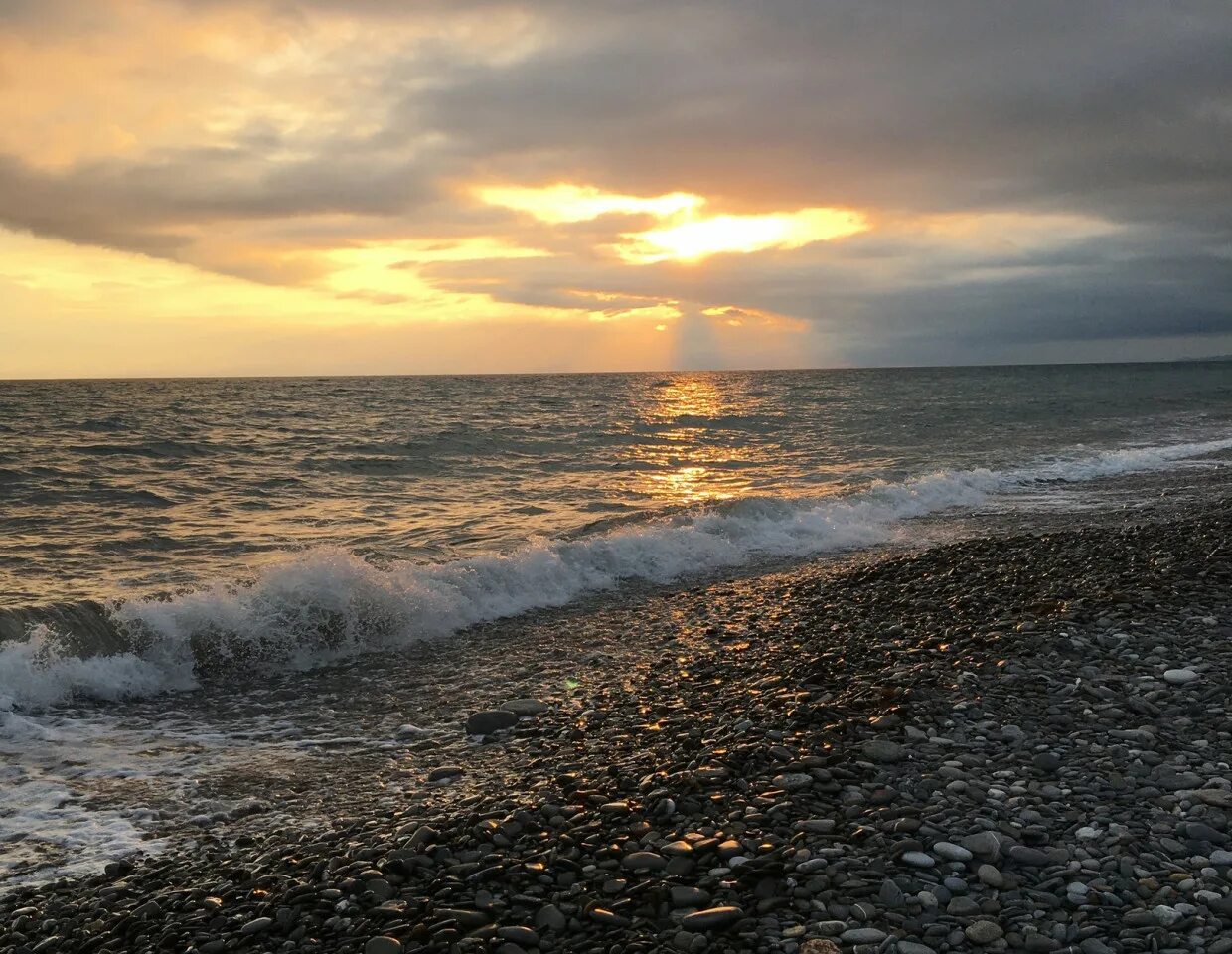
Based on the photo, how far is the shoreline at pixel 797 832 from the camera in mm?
4070

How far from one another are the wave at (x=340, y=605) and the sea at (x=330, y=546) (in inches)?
1.4

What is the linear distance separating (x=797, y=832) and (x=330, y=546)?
475 inches

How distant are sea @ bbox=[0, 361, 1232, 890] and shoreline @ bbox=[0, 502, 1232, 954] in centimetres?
130

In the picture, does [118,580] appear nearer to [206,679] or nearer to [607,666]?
[206,679]

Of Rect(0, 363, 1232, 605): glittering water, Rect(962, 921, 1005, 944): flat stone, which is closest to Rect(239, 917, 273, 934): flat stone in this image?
Rect(962, 921, 1005, 944): flat stone

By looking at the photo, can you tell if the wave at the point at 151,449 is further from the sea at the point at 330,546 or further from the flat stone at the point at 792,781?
the flat stone at the point at 792,781

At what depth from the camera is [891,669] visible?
7449mm

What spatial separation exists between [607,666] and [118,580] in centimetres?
798

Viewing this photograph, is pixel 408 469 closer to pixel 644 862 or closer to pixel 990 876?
pixel 644 862

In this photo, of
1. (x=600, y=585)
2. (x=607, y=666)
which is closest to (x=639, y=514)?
(x=600, y=585)

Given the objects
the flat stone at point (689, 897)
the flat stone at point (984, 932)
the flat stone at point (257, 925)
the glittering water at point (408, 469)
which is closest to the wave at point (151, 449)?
the glittering water at point (408, 469)

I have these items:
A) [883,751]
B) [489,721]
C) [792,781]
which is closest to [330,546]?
[489,721]

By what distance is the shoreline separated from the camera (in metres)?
4.07

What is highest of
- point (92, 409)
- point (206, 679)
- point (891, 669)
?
point (92, 409)
